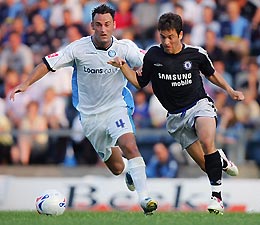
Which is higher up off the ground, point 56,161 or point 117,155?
point 117,155

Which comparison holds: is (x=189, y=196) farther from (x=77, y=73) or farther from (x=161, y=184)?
(x=77, y=73)

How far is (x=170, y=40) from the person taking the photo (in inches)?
451

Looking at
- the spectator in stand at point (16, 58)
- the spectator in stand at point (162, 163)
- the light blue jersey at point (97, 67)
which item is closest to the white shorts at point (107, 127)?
the light blue jersey at point (97, 67)

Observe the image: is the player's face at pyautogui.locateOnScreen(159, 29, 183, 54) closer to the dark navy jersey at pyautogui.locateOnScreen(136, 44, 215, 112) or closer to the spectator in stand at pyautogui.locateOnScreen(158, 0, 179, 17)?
the dark navy jersey at pyautogui.locateOnScreen(136, 44, 215, 112)

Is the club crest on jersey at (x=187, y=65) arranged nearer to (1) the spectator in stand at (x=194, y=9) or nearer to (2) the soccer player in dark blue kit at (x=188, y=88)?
(2) the soccer player in dark blue kit at (x=188, y=88)

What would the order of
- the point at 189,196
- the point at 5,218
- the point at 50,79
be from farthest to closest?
the point at 50,79 < the point at 189,196 < the point at 5,218

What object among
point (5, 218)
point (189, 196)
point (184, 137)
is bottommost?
point (189, 196)

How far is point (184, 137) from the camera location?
12.2m

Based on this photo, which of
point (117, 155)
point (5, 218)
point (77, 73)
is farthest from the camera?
point (117, 155)

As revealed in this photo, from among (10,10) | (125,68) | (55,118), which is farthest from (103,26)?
(10,10)

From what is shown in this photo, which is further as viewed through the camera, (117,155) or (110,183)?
(110,183)

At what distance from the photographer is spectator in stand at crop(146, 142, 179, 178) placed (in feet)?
56.4

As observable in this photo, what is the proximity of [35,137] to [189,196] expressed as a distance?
10.6 ft

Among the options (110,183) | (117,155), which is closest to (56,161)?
(110,183)
